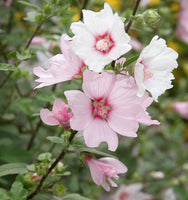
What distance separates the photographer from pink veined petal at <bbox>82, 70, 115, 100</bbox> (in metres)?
0.68

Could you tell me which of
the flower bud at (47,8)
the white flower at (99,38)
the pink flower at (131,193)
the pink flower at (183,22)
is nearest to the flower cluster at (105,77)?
the white flower at (99,38)

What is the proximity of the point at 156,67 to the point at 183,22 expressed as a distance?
4.32 ft

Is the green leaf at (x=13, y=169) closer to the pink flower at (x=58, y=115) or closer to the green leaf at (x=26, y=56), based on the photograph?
the pink flower at (x=58, y=115)

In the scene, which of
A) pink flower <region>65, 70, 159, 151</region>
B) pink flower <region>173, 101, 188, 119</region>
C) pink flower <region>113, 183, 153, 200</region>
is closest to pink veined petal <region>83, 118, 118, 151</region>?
pink flower <region>65, 70, 159, 151</region>

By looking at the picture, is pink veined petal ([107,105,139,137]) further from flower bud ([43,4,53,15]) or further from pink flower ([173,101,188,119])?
pink flower ([173,101,188,119])

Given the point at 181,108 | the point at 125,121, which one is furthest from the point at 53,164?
the point at 181,108

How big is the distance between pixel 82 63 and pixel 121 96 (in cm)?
10

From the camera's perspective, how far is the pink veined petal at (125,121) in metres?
0.70

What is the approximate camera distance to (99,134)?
2.33 feet

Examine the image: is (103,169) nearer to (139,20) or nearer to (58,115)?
(58,115)

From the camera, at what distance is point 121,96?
0.71m

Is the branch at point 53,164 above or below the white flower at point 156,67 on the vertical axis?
below

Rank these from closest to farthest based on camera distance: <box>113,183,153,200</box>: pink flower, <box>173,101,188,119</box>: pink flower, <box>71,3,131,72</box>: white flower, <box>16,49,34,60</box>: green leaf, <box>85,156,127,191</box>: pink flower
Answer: <box>71,3,131,72</box>: white flower → <box>85,156,127,191</box>: pink flower → <box>16,49,34,60</box>: green leaf → <box>113,183,153,200</box>: pink flower → <box>173,101,188,119</box>: pink flower

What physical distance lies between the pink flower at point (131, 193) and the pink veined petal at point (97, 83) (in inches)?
35.8
